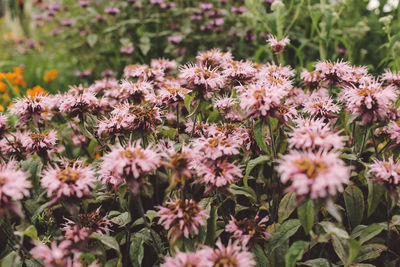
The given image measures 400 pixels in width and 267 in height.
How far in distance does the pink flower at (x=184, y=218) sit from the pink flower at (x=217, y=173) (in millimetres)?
79

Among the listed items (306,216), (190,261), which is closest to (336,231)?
(306,216)

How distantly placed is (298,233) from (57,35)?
375cm

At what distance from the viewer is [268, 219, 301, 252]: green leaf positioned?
1033 millimetres

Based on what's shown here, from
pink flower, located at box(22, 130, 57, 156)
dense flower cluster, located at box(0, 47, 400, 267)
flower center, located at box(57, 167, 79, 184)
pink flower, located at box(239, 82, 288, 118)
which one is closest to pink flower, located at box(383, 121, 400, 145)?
dense flower cluster, located at box(0, 47, 400, 267)

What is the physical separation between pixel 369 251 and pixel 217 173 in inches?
24.7

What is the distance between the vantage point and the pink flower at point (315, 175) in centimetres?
76

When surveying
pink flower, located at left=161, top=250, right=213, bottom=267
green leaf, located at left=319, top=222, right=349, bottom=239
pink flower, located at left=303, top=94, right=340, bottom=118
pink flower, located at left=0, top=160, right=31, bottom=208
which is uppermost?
pink flower, located at left=303, top=94, right=340, bottom=118

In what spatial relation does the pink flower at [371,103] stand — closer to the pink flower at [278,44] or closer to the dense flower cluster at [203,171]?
the dense flower cluster at [203,171]

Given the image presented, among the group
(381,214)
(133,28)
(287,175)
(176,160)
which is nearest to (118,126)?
(176,160)

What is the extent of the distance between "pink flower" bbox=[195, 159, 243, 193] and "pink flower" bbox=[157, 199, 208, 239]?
0.08 metres

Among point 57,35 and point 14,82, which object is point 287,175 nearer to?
point 14,82

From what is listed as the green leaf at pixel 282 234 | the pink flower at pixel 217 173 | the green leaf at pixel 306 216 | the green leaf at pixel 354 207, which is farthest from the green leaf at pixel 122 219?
the green leaf at pixel 354 207

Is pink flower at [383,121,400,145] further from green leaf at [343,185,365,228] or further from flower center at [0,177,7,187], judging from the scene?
flower center at [0,177,7,187]

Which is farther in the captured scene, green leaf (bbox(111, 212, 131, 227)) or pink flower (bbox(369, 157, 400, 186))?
green leaf (bbox(111, 212, 131, 227))
